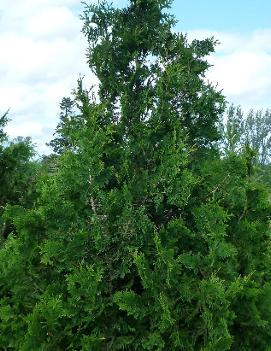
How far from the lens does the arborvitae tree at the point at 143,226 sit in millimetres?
Result: 4816

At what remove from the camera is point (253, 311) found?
5.04 meters

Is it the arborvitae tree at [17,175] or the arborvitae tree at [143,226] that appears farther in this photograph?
the arborvitae tree at [17,175]

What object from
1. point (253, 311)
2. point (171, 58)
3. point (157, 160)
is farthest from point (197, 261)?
point (171, 58)

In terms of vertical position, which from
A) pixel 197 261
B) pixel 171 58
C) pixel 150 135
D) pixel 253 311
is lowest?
pixel 253 311

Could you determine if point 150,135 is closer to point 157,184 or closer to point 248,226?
point 157,184

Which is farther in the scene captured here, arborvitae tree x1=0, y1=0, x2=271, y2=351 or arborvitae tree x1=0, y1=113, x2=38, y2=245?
arborvitae tree x1=0, y1=113, x2=38, y2=245

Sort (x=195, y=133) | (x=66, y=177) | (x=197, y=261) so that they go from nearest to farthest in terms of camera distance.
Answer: (x=197, y=261) < (x=66, y=177) < (x=195, y=133)

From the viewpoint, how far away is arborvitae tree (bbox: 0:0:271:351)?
15.8 ft

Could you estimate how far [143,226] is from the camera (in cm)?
491

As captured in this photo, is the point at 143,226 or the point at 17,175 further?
the point at 17,175

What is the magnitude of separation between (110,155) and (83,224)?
86 cm

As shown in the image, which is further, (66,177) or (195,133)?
(195,133)

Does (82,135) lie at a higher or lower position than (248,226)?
higher

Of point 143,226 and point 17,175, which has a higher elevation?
point 17,175
